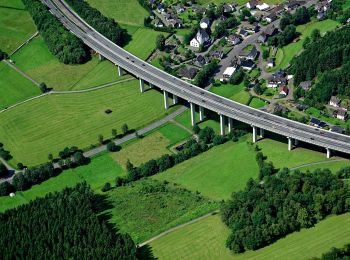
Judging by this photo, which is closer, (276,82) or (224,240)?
(224,240)

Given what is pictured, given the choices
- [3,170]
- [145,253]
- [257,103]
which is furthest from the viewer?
[257,103]

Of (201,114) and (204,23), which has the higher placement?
(204,23)

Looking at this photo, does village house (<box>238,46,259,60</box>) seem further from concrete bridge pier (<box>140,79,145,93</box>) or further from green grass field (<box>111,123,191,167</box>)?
green grass field (<box>111,123,191,167</box>)

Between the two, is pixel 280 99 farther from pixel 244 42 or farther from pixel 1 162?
pixel 1 162

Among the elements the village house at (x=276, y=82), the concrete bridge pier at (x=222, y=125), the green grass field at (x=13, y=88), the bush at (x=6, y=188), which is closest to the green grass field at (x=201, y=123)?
the concrete bridge pier at (x=222, y=125)

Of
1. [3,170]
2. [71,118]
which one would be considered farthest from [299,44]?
[3,170]

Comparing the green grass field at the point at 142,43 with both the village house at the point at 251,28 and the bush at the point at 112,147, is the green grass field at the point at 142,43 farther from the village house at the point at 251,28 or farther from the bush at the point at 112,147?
the bush at the point at 112,147

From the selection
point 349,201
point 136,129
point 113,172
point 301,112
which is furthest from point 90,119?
point 349,201

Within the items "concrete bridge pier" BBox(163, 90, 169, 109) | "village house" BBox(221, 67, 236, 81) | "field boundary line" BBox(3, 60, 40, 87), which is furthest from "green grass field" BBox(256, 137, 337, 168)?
"field boundary line" BBox(3, 60, 40, 87)

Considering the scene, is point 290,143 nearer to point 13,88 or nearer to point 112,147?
point 112,147
